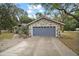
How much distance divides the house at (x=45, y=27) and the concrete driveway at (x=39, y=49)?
3.9 inches

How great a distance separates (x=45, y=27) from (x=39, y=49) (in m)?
0.30

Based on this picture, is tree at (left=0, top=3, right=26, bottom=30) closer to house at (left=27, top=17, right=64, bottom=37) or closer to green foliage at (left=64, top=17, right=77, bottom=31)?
house at (left=27, top=17, right=64, bottom=37)

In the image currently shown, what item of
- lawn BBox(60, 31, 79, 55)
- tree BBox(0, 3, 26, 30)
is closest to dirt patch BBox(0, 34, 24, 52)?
tree BBox(0, 3, 26, 30)

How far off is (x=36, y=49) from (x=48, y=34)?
26 cm

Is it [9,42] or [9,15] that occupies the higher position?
[9,15]

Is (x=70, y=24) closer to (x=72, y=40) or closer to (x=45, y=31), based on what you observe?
(x=72, y=40)

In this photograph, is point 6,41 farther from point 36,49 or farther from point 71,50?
point 71,50

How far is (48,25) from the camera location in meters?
2.57

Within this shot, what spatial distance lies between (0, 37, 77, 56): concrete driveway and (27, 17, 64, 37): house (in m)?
0.10

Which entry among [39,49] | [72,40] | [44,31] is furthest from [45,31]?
[72,40]

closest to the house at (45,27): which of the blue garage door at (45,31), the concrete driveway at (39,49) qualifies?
the blue garage door at (45,31)

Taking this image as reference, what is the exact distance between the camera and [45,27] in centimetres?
258

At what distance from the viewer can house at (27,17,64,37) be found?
8.34 ft

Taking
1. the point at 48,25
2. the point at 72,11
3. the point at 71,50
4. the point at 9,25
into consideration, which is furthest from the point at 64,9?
the point at 9,25
